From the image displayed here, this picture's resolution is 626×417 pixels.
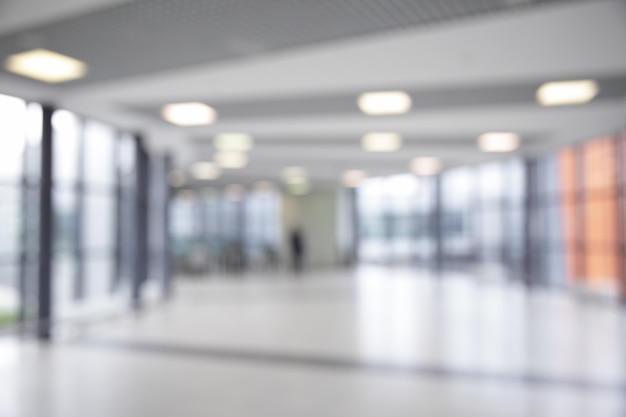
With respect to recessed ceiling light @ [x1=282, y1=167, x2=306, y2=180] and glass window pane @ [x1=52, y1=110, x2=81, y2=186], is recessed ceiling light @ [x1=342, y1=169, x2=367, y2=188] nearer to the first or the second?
recessed ceiling light @ [x1=282, y1=167, x2=306, y2=180]

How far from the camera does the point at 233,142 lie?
500 inches

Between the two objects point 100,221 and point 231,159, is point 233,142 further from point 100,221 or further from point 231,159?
point 100,221

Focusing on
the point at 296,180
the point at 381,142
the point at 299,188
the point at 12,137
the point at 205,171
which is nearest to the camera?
the point at 12,137

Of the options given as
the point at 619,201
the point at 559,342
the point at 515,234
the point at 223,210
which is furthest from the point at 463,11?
the point at 223,210

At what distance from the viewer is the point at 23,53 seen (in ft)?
19.9

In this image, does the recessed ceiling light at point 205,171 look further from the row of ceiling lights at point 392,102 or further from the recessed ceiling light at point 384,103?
the recessed ceiling light at point 384,103

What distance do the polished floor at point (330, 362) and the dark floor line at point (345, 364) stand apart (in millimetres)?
29

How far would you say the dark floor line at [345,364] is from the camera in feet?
21.3

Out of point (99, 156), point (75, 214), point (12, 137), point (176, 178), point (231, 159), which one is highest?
point (176, 178)

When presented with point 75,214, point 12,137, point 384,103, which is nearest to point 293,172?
point 75,214

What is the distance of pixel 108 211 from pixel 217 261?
9.70 metres

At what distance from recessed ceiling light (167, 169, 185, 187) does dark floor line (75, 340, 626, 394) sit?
11.7m

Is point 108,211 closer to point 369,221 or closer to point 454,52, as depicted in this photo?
point 454,52

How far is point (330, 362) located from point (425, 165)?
1212cm
